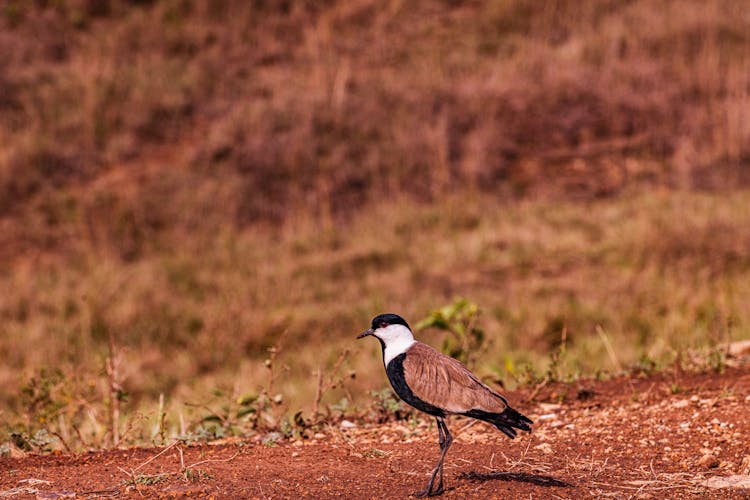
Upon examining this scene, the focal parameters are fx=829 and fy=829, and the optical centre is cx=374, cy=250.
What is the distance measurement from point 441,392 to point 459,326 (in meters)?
2.62

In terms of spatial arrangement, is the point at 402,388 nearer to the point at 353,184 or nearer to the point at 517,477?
the point at 517,477

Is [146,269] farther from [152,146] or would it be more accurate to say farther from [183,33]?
[183,33]

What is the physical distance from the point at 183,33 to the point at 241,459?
1509 centimetres

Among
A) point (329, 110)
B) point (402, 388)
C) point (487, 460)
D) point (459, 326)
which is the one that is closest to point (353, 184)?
point (329, 110)

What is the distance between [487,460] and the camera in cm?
380

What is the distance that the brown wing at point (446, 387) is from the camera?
10.4ft

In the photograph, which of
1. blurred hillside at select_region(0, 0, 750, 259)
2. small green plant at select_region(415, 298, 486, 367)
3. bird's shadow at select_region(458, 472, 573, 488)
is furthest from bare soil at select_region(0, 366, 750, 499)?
blurred hillside at select_region(0, 0, 750, 259)

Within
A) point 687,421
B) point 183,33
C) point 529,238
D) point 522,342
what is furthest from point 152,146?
point 687,421

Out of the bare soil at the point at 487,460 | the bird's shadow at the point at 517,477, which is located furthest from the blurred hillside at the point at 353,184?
the bird's shadow at the point at 517,477

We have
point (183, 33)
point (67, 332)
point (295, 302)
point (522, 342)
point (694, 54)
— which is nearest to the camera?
point (522, 342)

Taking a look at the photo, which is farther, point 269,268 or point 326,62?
point 326,62

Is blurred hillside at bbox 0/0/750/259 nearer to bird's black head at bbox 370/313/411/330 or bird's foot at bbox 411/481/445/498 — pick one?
bird's black head at bbox 370/313/411/330

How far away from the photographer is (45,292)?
1008 centimetres

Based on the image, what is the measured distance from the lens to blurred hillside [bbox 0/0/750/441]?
8.36m
